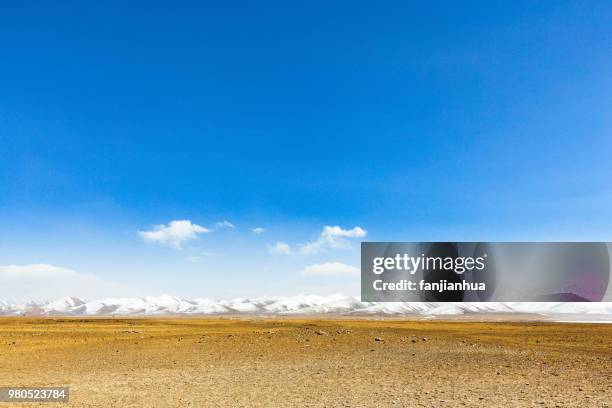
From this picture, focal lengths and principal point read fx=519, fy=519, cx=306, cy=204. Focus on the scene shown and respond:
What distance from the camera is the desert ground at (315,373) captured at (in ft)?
55.3

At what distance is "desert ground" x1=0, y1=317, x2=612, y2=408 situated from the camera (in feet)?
55.3

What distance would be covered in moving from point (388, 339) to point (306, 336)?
6.30 meters

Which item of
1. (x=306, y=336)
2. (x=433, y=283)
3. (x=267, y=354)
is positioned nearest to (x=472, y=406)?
(x=267, y=354)

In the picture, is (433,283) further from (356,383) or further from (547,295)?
(547,295)

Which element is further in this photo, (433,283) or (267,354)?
(433,283)

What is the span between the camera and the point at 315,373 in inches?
880

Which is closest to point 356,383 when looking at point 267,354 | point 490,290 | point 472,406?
point 472,406

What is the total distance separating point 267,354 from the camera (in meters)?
29.8

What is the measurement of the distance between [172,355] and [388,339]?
54.0 ft

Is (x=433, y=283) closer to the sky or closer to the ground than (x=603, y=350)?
closer to the sky

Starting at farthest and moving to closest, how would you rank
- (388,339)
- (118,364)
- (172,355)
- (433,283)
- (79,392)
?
(433,283), (388,339), (172,355), (118,364), (79,392)

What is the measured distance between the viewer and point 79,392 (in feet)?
60.0

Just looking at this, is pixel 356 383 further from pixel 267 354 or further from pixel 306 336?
pixel 306 336

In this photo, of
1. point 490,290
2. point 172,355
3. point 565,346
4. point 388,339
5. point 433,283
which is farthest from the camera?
point 490,290
